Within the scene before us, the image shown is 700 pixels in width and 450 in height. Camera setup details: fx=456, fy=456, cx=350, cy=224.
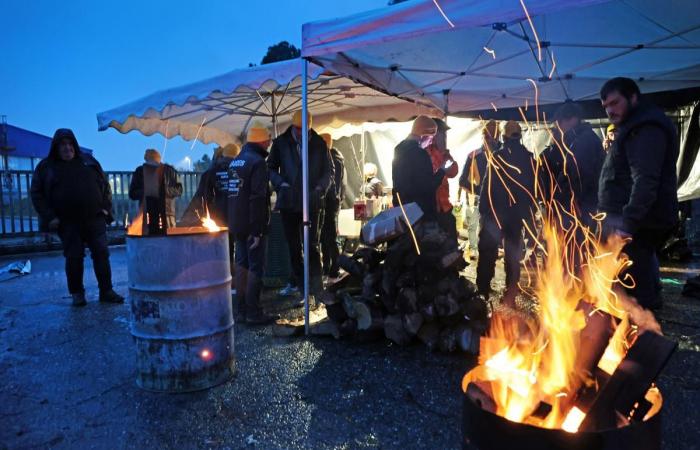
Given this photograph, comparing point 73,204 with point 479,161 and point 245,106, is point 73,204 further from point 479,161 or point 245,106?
point 479,161

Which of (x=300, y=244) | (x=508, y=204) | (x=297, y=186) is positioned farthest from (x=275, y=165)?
(x=508, y=204)

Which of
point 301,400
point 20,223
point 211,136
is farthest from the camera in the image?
point 20,223

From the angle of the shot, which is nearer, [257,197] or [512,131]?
[257,197]

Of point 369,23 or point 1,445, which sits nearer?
point 1,445

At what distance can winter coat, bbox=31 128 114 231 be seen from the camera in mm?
5480

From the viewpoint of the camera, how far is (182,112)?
825cm

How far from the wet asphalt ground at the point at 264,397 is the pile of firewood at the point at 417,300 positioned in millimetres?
155

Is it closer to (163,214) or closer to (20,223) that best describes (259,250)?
(163,214)

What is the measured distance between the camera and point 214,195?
5934 millimetres

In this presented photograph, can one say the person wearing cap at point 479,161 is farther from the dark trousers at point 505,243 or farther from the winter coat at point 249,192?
the winter coat at point 249,192

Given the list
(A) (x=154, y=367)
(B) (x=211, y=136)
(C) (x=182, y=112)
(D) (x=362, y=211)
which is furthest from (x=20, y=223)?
(A) (x=154, y=367)

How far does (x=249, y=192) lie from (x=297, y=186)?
2.73 feet

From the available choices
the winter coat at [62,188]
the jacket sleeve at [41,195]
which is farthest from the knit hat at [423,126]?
the jacket sleeve at [41,195]

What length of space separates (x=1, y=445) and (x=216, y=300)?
1.48 meters
